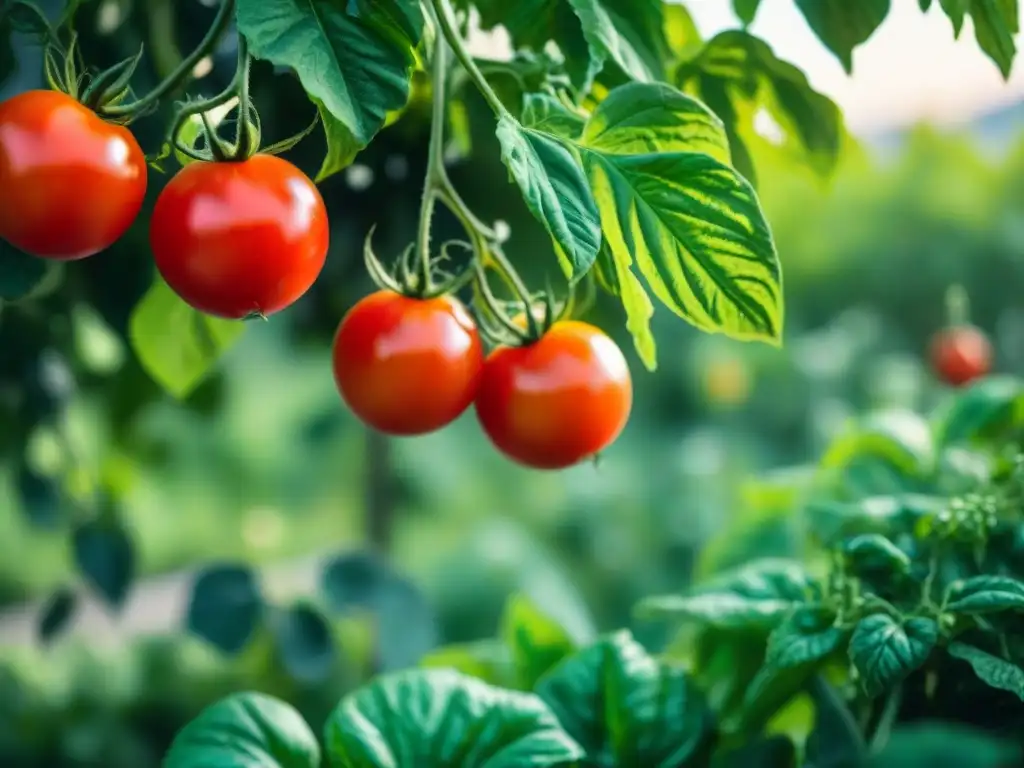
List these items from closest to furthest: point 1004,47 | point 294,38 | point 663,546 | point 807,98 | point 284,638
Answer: point 294,38, point 1004,47, point 807,98, point 284,638, point 663,546

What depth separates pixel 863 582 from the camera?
662mm

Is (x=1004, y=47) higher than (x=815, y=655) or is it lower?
higher

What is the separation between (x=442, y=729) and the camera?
62 cm

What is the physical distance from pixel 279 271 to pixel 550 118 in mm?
141

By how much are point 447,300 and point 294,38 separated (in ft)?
0.58

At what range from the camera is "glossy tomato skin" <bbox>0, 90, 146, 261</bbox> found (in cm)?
47

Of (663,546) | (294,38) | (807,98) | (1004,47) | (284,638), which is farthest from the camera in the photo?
(663,546)

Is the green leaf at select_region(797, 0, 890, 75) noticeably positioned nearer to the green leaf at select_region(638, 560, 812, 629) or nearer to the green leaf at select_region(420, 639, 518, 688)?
the green leaf at select_region(638, 560, 812, 629)

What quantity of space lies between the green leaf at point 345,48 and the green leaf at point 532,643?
431mm

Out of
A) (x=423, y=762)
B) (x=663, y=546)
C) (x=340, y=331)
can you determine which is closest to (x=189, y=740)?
(x=423, y=762)

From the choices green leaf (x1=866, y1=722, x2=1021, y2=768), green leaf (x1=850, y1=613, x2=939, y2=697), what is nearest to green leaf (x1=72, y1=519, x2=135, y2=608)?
green leaf (x1=850, y1=613, x2=939, y2=697)

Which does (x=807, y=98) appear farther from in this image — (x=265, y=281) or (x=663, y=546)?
(x=663, y=546)

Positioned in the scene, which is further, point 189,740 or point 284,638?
point 284,638

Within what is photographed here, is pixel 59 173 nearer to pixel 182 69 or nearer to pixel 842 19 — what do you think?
pixel 182 69
